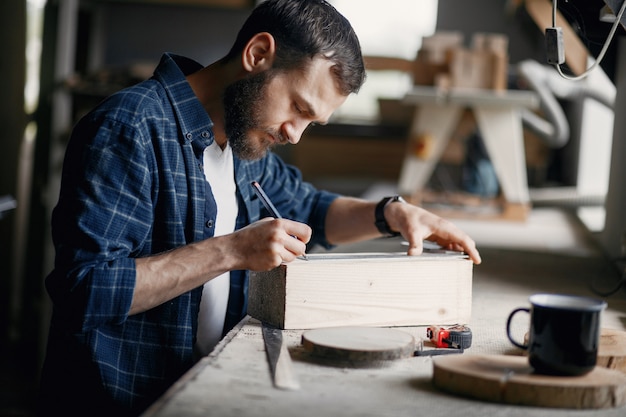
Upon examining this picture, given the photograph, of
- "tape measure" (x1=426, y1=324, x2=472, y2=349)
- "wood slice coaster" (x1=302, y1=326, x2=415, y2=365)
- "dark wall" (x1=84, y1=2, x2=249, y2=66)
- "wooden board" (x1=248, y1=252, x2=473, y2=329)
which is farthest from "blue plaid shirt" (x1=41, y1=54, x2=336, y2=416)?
"dark wall" (x1=84, y1=2, x2=249, y2=66)

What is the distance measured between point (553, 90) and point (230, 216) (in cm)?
208

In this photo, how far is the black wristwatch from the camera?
5.46 feet

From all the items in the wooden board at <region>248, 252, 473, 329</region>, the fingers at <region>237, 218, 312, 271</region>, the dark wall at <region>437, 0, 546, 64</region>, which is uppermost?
the dark wall at <region>437, 0, 546, 64</region>

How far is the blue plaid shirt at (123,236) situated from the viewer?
1.25 metres

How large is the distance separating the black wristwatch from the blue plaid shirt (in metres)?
0.37

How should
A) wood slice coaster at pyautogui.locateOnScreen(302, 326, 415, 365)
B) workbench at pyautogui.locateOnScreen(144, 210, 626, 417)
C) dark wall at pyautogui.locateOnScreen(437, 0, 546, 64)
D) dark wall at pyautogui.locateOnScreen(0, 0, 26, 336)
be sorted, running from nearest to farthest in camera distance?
workbench at pyautogui.locateOnScreen(144, 210, 626, 417) → wood slice coaster at pyautogui.locateOnScreen(302, 326, 415, 365) → dark wall at pyautogui.locateOnScreen(0, 0, 26, 336) → dark wall at pyautogui.locateOnScreen(437, 0, 546, 64)

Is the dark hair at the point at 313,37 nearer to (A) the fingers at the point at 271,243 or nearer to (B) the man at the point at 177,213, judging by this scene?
(B) the man at the point at 177,213

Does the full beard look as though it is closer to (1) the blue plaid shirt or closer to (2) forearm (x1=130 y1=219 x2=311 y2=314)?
(1) the blue plaid shirt

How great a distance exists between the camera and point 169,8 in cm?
434

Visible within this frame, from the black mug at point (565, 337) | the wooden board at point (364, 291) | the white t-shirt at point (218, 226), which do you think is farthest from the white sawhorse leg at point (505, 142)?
the black mug at point (565, 337)

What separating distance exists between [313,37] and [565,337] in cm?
73

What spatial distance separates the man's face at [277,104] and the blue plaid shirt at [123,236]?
2.6 inches

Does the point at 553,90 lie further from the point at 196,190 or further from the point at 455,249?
the point at 196,190

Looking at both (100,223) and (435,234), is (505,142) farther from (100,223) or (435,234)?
(100,223)
